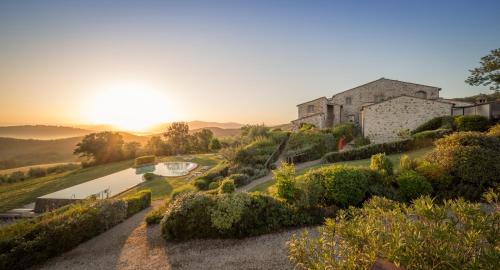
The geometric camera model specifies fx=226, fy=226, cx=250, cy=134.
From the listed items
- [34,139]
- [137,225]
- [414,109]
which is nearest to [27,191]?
[137,225]

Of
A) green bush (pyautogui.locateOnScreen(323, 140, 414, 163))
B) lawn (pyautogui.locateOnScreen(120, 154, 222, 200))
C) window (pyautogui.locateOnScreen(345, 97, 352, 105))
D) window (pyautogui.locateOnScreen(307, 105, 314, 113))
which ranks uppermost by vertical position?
window (pyautogui.locateOnScreen(345, 97, 352, 105))

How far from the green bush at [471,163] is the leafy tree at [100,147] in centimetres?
4367

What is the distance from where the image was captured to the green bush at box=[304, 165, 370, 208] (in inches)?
307

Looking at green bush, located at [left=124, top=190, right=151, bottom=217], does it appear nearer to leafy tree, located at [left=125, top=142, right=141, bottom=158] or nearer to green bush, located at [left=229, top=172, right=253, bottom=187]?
green bush, located at [left=229, top=172, right=253, bottom=187]

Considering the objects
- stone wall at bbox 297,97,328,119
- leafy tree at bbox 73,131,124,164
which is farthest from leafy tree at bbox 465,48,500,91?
leafy tree at bbox 73,131,124,164

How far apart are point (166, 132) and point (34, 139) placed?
159 feet

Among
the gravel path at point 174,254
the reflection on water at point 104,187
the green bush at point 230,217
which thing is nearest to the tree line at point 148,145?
the reflection on water at point 104,187

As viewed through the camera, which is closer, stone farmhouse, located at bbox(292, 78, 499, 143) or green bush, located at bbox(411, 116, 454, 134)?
green bush, located at bbox(411, 116, 454, 134)

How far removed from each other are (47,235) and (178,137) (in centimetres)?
3726

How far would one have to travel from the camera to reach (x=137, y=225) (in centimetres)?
985

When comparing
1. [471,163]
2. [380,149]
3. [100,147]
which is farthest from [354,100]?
[100,147]

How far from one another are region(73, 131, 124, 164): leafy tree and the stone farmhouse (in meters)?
31.4

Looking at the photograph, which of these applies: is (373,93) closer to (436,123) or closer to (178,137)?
(436,123)

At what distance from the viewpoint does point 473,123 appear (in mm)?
16906
